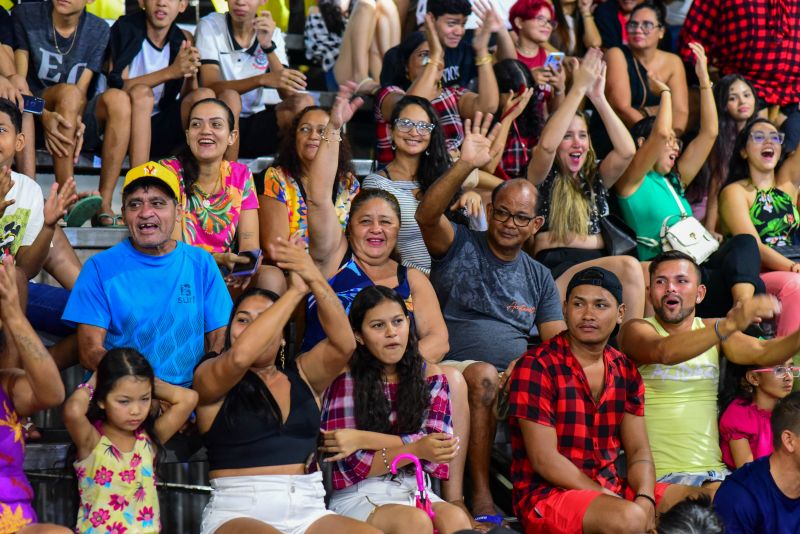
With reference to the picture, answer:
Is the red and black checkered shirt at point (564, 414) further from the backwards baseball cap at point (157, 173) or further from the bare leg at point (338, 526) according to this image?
the backwards baseball cap at point (157, 173)

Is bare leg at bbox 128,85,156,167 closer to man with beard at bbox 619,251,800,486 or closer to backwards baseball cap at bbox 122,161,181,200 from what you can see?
backwards baseball cap at bbox 122,161,181,200

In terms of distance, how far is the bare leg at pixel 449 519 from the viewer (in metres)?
3.87

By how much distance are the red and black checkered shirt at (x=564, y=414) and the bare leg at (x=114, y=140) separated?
208 centimetres

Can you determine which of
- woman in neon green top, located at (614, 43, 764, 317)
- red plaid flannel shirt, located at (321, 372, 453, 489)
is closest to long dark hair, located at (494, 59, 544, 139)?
woman in neon green top, located at (614, 43, 764, 317)

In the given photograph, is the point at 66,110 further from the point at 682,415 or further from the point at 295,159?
the point at 682,415

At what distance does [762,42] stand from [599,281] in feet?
9.68

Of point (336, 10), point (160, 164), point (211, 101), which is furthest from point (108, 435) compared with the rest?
point (336, 10)

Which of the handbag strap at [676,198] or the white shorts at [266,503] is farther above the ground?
the handbag strap at [676,198]

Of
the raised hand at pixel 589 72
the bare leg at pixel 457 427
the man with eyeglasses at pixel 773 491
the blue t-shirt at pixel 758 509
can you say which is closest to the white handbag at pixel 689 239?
the raised hand at pixel 589 72

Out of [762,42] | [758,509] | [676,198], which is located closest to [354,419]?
[758,509]

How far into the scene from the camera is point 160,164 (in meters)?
4.82

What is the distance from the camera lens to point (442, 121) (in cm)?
581

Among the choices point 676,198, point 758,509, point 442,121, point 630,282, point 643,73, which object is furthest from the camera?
point 643,73

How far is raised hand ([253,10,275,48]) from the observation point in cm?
591
